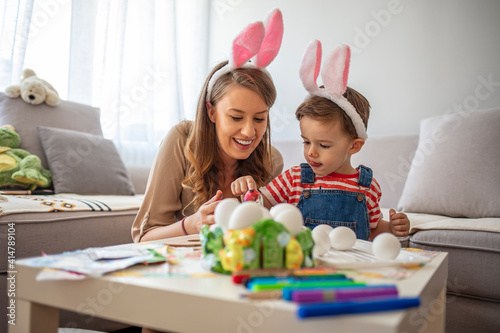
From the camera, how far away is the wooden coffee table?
0.43 m

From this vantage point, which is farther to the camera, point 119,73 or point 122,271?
point 119,73

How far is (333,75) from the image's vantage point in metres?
1.11

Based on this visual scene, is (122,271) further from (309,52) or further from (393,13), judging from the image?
(393,13)

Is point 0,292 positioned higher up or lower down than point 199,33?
lower down

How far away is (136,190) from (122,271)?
75.3 inches

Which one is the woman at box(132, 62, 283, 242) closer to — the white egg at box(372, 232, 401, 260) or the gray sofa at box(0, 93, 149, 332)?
the gray sofa at box(0, 93, 149, 332)

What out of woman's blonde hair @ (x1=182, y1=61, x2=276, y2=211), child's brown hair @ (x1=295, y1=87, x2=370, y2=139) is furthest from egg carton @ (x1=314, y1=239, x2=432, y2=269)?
woman's blonde hair @ (x1=182, y1=61, x2=276, y2=211)

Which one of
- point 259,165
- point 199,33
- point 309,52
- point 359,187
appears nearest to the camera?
point 309,52

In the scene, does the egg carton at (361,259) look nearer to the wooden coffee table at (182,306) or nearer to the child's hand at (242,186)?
the wooden coffee table at (182,306)

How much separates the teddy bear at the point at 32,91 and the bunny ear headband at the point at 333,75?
1513mm

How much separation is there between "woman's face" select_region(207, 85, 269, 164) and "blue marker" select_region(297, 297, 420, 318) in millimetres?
801

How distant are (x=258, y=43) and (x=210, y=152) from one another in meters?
0.40

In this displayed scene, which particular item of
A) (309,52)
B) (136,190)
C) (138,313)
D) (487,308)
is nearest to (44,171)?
(136,190)

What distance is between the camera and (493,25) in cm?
217
